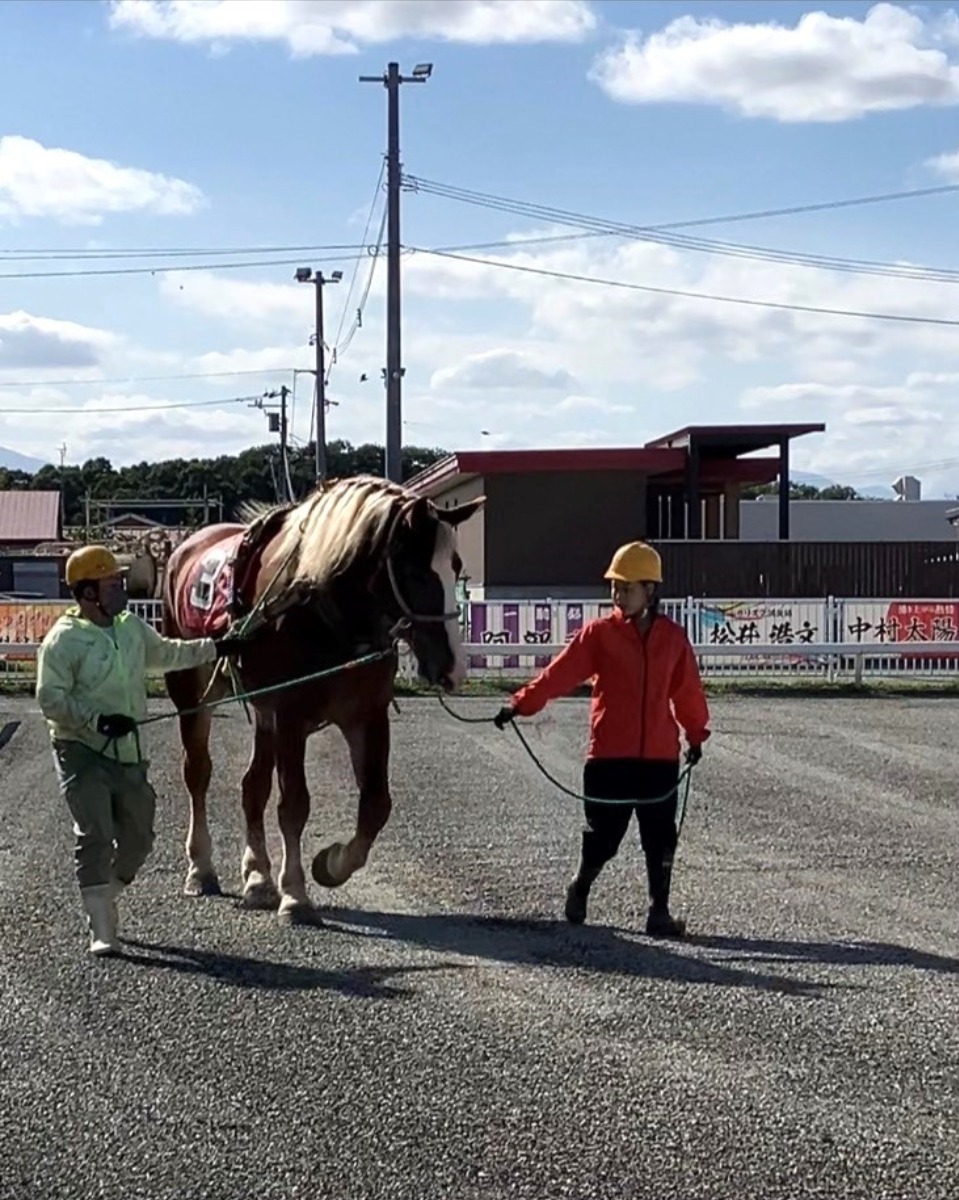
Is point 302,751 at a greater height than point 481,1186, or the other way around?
point 302,751

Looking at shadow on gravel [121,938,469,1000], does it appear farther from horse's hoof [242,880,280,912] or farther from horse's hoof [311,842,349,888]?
horse's hoof [311,842,349,888]

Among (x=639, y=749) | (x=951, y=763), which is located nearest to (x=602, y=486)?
(x=951, y=763)

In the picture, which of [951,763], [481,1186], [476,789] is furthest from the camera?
[951,763]

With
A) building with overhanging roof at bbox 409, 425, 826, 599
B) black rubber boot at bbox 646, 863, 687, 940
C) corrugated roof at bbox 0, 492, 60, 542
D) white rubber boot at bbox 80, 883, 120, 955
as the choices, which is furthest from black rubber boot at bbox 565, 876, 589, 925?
corrugated roof at bbox 0, 492, 60, 542

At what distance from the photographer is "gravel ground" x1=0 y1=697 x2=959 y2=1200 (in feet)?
15.5

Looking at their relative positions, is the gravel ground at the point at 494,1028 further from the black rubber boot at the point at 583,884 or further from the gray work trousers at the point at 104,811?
the gray work trousers at the point at 104,811

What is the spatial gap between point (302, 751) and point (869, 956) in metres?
2.81

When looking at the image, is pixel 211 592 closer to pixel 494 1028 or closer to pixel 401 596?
pixel 401 596

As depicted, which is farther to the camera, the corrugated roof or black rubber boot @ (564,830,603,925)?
the corrugated roof

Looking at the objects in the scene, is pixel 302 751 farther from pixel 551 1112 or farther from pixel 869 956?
pixel 551 1112

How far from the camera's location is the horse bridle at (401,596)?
7977 millimetres

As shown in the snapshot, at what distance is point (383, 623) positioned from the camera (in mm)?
8219

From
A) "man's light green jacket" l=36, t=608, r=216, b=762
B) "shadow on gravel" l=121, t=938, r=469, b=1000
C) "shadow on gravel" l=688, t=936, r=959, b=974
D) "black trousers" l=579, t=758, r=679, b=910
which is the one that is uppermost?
"man's light green jacket" l=36, t=608, r=216, b=762

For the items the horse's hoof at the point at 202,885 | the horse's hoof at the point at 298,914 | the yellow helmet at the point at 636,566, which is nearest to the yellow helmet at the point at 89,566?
the horse's hoof at the point at 298,914
